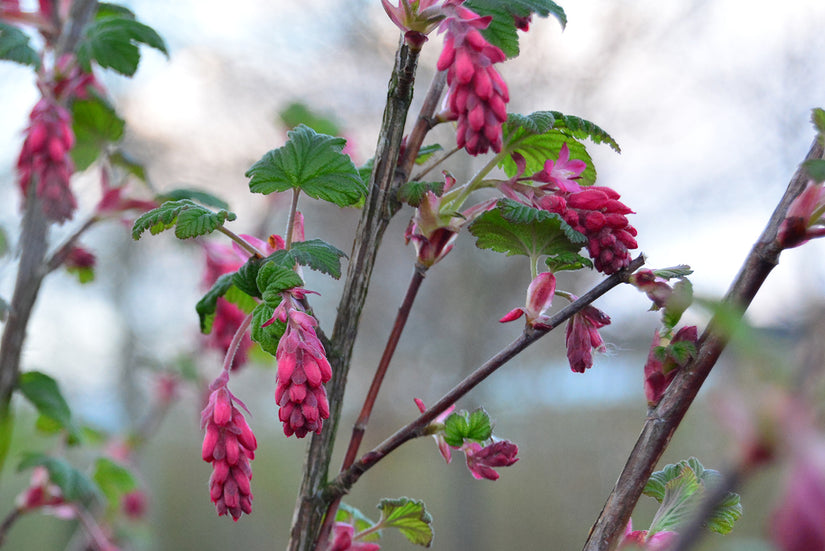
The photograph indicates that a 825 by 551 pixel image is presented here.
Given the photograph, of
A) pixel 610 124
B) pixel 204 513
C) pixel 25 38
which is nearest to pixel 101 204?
pixel 25 38

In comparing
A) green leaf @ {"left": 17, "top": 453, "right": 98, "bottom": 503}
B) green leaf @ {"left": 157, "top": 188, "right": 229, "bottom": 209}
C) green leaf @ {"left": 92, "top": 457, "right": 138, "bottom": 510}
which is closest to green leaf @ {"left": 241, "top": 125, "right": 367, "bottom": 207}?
green leaf @ {"left": 157, "top": 188, "right": 229, "bottom": 209}

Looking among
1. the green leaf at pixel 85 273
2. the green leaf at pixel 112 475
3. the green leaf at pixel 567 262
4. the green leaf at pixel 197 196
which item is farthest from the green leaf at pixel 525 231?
→ the green leaf at pixel 112 475

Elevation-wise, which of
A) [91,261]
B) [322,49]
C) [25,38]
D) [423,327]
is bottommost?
[91,261]

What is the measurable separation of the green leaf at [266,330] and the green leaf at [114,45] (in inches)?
18.0

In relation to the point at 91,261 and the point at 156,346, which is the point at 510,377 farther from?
the point at 91,261

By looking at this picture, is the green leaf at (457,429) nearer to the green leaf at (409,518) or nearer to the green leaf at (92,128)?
the green leaf at (409,518)

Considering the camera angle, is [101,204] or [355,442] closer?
[355,442]

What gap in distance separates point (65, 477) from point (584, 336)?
2.42 ft

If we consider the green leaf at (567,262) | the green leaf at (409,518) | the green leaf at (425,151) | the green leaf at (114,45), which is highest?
the green leaf at (114,45)

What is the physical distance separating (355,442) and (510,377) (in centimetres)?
339

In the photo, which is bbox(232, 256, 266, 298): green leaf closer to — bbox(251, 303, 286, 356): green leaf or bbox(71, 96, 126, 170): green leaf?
bbox(251, 303, 286, 356): green leaf

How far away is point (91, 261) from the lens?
0.98 m

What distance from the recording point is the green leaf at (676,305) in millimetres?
376

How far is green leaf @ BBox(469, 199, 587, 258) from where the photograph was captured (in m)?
0.41
